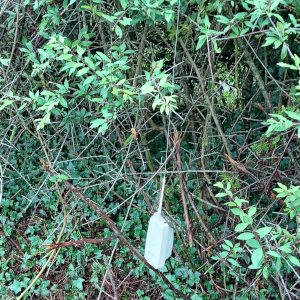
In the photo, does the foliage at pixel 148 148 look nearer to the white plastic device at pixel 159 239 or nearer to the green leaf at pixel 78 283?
the green leaf at pixel 78 283

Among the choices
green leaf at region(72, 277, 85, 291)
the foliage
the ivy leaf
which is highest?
the foliage

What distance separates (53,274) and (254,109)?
2129 millimetres

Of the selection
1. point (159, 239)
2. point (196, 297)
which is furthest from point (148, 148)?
point (159, 239)

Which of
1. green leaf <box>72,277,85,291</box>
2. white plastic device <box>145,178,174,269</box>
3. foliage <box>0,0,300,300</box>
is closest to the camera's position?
white plastic device <box>145,178,174,269</box>

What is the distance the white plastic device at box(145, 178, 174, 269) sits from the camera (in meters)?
1.08

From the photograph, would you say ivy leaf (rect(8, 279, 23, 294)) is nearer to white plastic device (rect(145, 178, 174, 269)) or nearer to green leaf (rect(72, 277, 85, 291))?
green leaf (rect(72, 277, 85, 291))

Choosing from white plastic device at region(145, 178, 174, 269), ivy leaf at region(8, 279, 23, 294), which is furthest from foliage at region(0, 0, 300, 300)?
white plastic device at region(145, 178, 174, 269)

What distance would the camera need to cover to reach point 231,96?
2.38m

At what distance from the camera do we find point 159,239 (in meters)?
1.08

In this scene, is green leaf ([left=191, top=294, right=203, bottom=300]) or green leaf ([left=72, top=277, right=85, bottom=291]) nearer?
green leaf ([left=191, top=294, right=203, bottom=300])

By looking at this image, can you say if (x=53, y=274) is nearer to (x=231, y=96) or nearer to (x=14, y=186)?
(x=14, y=186)

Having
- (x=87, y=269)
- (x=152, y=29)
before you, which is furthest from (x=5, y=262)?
Result: (x=152, y=29)

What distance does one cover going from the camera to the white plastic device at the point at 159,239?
108 centimetres

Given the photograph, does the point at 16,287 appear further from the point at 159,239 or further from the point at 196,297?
the point at 159,239
